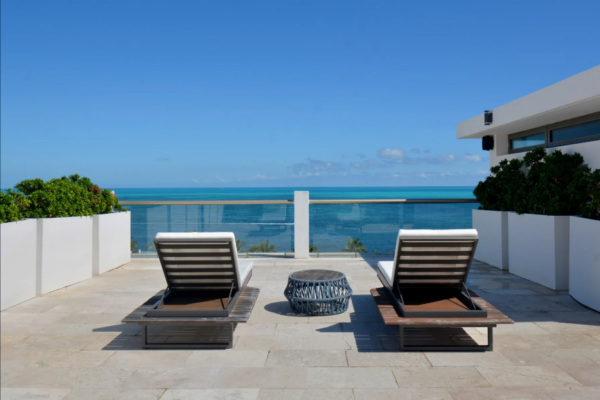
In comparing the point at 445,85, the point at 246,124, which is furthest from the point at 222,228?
the point at 246,124

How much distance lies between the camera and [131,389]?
311cm

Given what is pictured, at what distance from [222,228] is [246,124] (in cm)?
4177

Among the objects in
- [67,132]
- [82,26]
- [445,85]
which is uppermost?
[445,85]

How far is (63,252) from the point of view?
6621mm

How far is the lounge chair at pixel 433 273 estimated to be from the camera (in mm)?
4176

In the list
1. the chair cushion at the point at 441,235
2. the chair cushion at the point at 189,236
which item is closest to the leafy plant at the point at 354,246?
the chair cushion at the point at 441,235

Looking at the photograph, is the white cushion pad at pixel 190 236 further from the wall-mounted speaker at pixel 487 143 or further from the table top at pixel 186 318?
the wall-mounted speaker at pixel 487 143

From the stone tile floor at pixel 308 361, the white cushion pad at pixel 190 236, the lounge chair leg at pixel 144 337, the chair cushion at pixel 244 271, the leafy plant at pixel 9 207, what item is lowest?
the stone tile floor at pixel 308 361

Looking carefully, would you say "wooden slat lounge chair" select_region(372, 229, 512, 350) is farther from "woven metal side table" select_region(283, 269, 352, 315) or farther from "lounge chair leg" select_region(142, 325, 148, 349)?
"lounge chair leg" select_region(142, 325, 148, 349)

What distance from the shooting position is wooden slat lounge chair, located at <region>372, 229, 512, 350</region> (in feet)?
13.0

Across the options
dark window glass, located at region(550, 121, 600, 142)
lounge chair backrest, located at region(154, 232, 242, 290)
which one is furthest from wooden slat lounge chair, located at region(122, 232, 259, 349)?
dark window glass, located at region(550, 121, 600, 142)

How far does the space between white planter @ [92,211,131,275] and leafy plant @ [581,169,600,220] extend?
7.65 m

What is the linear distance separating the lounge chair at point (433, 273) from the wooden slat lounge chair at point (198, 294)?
1561 millimetres

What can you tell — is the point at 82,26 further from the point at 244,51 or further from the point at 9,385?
the point at 244,51
